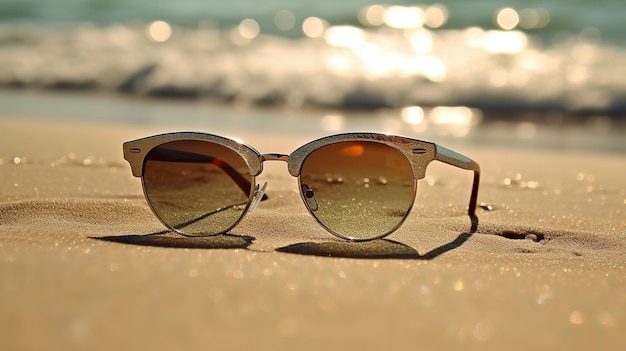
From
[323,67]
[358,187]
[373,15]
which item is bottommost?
[323,67]

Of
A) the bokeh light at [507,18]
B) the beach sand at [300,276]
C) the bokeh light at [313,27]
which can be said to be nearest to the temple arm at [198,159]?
the beach sand at [300,276]

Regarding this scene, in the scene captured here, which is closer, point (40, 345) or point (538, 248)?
point (40, 345)

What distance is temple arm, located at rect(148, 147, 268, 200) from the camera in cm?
201

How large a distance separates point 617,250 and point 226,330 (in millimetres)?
1166

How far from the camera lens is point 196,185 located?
2.07 metres

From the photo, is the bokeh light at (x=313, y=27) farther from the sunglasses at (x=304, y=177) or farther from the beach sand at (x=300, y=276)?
the sunglasses at (x=304, y=177)

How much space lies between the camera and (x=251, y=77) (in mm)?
7074

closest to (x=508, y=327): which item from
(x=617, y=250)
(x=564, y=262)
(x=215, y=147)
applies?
(x=564, y=262)

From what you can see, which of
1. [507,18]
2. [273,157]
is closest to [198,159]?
[273,157]

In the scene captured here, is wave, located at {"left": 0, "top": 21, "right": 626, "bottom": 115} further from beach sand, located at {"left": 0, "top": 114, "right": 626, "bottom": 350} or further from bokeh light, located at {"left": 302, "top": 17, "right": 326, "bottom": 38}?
beach sand, located at {"left": 0, "top": 114, "right": 626, "bottom": 350}

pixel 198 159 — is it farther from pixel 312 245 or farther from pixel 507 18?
pixel 507 18

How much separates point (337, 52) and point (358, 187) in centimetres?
629

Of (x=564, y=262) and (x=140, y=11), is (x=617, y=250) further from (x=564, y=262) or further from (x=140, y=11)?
(x=140, y=11)

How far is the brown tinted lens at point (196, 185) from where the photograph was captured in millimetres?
1985
